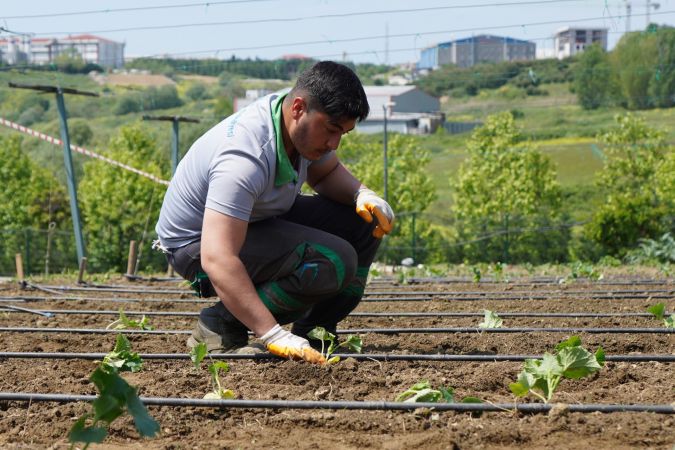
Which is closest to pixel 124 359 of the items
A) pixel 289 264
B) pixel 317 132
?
pixel 289 264

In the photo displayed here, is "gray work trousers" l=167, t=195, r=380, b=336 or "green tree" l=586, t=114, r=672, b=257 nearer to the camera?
"gray work trousers" l=167, t=195, r=380, b=336

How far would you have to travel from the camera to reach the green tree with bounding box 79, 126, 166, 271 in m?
22.1

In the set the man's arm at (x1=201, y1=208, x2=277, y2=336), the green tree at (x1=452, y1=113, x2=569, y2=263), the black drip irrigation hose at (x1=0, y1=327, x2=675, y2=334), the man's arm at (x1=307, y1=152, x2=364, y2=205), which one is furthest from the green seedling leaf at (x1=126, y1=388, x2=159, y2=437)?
the green tree at (x1=452, y1=113, x2=569, y2=263)

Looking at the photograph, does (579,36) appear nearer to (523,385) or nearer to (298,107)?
(298,107)

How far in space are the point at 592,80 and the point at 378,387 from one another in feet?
104

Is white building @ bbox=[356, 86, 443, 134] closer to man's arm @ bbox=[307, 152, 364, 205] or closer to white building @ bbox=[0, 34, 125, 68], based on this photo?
white building @ bbox=[0, 34, 125, 68]

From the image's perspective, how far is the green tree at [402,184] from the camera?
21.2 m

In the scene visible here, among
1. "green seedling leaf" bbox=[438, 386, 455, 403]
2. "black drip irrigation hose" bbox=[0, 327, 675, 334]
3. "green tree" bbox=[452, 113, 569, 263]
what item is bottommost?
"green tree" bbox=[452, 113, 569, 263]

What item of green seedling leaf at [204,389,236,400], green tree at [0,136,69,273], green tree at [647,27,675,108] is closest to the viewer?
green seedling leaf at [204,389,236,400]

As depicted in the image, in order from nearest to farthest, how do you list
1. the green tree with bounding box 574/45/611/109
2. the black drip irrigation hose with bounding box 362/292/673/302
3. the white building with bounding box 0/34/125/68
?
the black drip irrigation hose with bounding box 362/292/673/302
the white building with bounding box 0/34/125/68
the green tree with bounding box 574/45/611/109

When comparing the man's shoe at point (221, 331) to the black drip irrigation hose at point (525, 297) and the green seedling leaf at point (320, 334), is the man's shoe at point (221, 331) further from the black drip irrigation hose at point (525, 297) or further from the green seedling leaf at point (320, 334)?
the black drip irrigation hose at point (525, 297)

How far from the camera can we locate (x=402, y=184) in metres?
27.5

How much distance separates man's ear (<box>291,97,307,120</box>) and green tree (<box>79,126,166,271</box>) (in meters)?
15.8

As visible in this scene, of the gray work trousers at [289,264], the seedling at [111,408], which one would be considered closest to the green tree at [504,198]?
the gray work trousers at [289,264]
